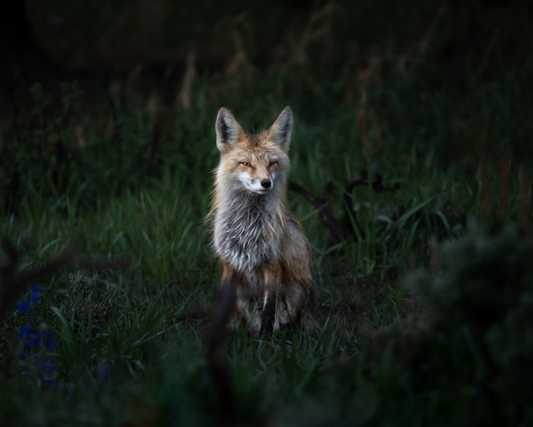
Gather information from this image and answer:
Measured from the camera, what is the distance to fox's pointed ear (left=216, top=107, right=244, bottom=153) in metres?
4.11

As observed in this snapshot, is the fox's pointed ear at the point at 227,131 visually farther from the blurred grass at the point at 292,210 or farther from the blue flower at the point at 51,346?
the blue flower at the point at 51,346

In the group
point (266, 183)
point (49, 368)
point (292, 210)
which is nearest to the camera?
point (49, 368)

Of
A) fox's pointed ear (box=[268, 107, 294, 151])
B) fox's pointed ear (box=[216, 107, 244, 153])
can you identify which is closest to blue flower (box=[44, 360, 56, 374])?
fox's pointed ear (box=[216, 107, 244, 153])

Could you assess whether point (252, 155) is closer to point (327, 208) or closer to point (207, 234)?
point (207, 234)

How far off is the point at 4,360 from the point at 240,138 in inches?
89.1

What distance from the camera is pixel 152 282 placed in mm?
4559

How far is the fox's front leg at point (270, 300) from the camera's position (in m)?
3.68

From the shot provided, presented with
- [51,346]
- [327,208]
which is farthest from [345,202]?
[51,346]

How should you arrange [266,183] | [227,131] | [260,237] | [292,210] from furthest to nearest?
[292,210]
[227,131]
[260,237]
[266,183]

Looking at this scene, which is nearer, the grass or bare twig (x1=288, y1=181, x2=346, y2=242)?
the grass

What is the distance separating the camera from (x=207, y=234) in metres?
5.03

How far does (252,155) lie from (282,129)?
42 centimetres

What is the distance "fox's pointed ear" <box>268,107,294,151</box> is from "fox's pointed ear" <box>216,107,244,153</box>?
0.25 metres

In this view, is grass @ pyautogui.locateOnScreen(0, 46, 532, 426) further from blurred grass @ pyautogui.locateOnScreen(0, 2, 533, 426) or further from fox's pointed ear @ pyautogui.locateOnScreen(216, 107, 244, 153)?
fox's pointed ear @ pyautogui.locateOnScreen(216, 107, 244, 153)
